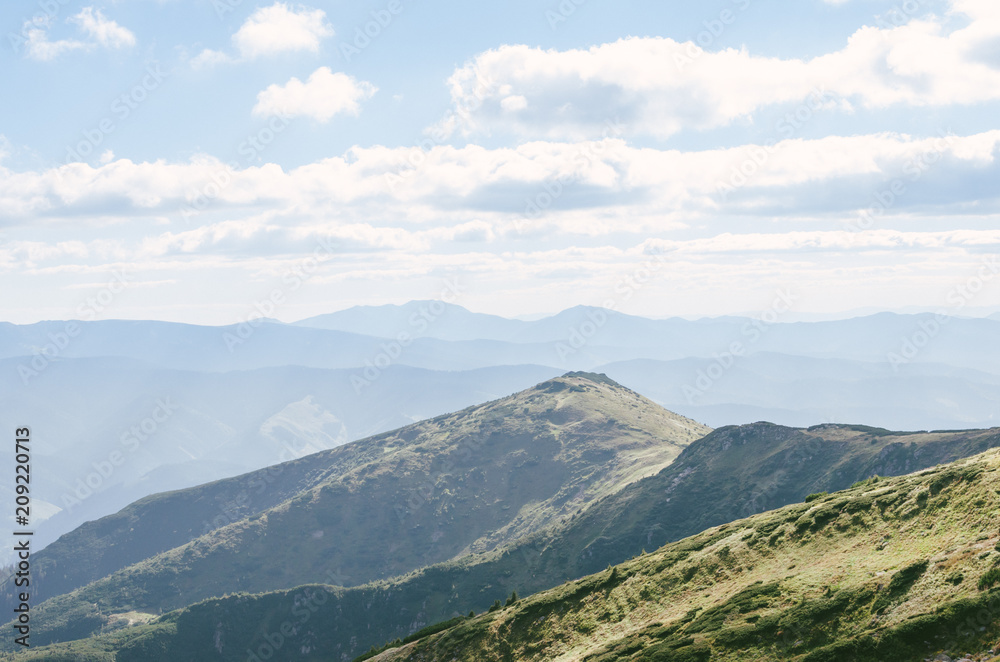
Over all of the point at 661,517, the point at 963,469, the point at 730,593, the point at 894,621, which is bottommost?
the point at 661,517

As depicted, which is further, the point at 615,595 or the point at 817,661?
the point at 615,595

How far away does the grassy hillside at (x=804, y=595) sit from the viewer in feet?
108

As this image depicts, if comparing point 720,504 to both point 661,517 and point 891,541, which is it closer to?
point 661,517

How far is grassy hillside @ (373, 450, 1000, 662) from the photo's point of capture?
3291cm

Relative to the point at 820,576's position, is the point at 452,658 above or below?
below

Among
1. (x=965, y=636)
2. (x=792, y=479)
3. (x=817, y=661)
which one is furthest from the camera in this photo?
(x=792, y=479)

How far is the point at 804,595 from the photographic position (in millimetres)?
41562

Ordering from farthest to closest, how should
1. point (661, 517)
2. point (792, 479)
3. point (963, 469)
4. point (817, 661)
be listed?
point (661, 517), point (792, 479), point (963, 469), point (817, 661)

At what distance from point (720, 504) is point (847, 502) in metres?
144

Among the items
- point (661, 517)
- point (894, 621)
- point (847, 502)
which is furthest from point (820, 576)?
point (661, 517)

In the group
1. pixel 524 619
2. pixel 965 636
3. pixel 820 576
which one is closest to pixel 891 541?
pixel 820 576

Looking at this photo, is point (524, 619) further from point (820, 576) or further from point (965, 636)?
point (965, 636)

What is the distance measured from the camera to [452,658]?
60.6 metres

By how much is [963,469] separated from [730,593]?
20360 millimetres
